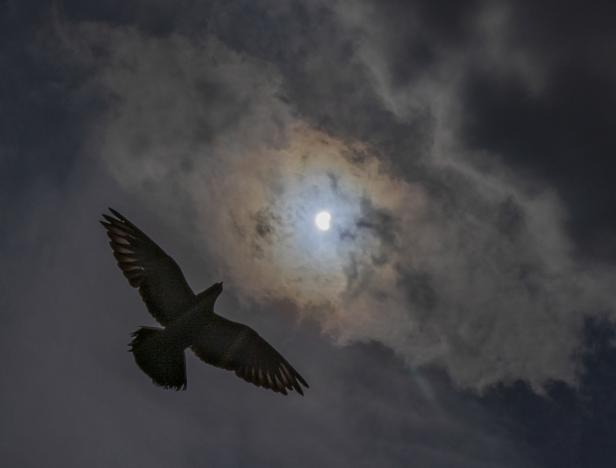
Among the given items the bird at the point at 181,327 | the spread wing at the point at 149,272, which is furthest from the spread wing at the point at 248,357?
the spread wing at the point at 149,272

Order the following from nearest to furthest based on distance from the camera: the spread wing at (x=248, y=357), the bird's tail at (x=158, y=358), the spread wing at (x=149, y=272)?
the bird's tail at (x=158, y=358), the spread wing at (x=149, y=272), the spread wing at (x=248, y=357)

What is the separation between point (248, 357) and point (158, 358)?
370cm

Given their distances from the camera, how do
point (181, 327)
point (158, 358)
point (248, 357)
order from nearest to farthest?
point (158, 358) < point (181, 327) < point (248, 357)

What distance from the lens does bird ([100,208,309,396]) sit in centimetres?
1845

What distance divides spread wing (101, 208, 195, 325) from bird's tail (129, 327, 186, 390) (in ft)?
3.84

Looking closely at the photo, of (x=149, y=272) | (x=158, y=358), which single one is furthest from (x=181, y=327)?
(x=149, y=272)

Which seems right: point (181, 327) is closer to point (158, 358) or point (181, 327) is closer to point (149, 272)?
point (158, 358)

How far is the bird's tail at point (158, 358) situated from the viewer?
17.8 metres

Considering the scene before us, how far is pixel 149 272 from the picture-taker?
1952 centimetres

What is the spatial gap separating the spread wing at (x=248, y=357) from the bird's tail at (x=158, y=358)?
1645 mm

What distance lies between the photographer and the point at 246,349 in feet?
66.4

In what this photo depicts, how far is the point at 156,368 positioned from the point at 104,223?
5.83m

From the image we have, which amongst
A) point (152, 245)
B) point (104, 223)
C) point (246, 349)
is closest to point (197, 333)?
point (246, 349)

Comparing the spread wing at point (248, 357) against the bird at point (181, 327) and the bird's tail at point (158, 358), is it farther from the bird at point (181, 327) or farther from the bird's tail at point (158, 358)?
the bird's tail at point (158, 358)
